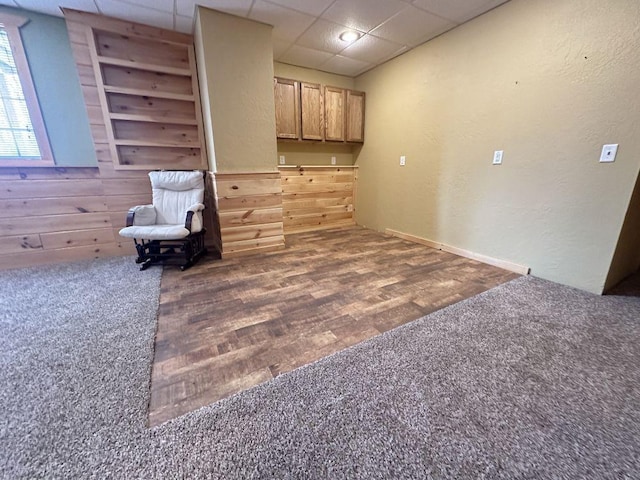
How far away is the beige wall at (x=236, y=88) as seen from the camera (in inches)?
97.1

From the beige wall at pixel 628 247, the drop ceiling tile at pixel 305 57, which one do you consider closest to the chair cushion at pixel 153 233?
the drop ceiling tile at pixel 305 57

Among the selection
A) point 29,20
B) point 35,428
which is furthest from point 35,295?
point 29,20

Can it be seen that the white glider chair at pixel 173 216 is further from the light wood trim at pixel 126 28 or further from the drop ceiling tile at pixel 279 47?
the drop ceiling tile at pixel 279 47

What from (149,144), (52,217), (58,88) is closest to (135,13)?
(58,88)

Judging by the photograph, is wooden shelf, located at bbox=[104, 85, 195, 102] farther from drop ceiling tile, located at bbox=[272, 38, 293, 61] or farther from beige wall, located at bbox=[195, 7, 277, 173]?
drop ceiling tile, located at bbox=[272, 38, 293, 61]

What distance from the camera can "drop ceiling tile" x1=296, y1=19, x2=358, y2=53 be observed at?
2.66m

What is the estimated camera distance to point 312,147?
162 inches

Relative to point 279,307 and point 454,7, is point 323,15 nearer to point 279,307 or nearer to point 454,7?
Result: point 454,7

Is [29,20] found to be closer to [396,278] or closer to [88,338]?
[88,338]

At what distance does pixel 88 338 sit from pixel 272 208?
197 cm

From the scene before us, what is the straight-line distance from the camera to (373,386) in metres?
1.16

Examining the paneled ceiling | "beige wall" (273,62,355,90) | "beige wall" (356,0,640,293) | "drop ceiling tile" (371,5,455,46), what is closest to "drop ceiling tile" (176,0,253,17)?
the paneled ceiling

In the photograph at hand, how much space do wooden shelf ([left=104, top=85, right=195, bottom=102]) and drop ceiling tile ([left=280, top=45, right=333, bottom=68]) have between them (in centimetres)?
137

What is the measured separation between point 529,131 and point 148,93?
3778mm
